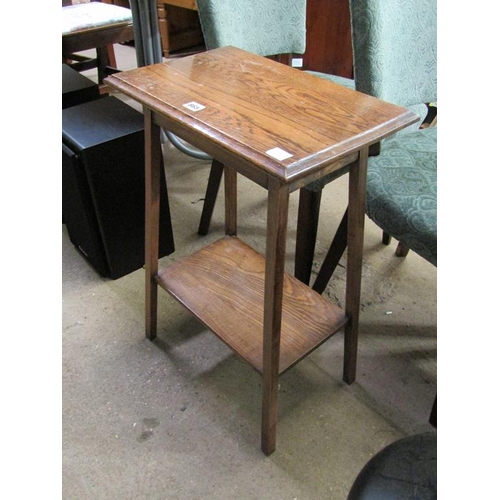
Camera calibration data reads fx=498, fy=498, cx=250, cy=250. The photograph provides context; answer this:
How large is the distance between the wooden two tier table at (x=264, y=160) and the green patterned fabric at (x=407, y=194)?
84mm

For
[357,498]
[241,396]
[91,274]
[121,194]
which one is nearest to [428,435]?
[357,498]

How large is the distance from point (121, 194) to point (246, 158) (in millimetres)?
731

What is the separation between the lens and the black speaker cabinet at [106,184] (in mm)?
1302

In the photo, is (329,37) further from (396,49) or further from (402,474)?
(402,474)

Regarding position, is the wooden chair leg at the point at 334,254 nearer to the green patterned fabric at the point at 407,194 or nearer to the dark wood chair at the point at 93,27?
the green patterned fabric at the point at 407,194

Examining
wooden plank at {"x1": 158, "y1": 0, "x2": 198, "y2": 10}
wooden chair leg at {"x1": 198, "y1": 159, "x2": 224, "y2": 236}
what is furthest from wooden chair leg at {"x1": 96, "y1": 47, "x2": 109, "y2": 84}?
wooden chair leg at {"x1": 198, "y1": 159, "x2": 224, "y2": 236}

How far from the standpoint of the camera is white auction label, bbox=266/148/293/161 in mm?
719

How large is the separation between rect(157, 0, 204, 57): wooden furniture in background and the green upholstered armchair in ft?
6.73

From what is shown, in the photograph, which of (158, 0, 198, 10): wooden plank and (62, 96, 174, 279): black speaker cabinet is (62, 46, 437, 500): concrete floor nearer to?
Answer: (62, 96, 174, 279): black speaker cabinet

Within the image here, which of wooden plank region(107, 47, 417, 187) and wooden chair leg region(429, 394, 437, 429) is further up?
wooden plank region(107, 47, 417, 187)

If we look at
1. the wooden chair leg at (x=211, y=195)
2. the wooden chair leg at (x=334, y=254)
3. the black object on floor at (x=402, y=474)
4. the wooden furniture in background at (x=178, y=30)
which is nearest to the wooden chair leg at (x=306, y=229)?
the wooden chair leg at (x=334, y=254)

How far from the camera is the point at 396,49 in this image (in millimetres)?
1157

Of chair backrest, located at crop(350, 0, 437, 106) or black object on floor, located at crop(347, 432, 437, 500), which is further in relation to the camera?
chair backrest, located at crop(350, 0, 437, 106)

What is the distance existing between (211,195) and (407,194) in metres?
0.74
